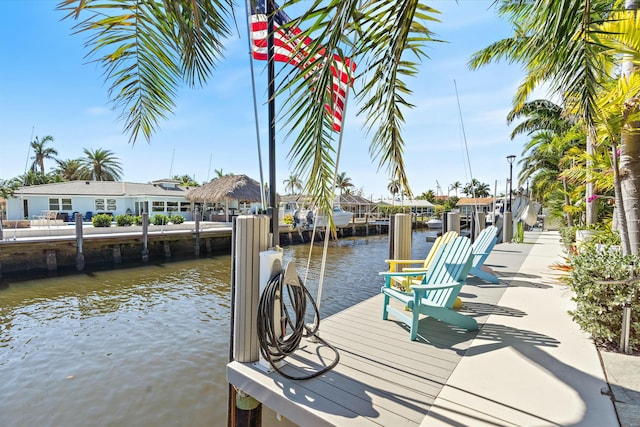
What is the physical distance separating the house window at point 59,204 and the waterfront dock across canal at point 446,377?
2476cm

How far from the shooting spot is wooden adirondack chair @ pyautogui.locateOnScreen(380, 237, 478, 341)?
3318 millimetres

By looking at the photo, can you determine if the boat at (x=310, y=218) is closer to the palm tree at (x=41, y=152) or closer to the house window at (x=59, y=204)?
the house window at (x=59, y=204)

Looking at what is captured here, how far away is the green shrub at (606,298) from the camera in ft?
9.41

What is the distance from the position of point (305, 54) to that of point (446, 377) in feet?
8.49

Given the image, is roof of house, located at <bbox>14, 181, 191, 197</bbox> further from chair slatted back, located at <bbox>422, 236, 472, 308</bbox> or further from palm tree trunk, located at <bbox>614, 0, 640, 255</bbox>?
palm tree trunk, located at <bbox>614, 0, 640, 255</bbox>

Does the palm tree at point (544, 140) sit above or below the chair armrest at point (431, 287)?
above

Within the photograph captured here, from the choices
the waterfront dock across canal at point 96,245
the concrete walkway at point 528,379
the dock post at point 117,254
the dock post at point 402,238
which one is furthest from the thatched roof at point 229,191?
the concrete walkway at point 528,379

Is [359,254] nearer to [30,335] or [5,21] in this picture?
[30,335]

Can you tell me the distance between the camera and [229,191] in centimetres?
2127

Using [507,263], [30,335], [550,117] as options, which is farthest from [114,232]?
[550,117]

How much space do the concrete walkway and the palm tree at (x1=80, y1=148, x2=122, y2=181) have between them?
42.8 meters

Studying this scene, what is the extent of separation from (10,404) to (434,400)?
5.16 m

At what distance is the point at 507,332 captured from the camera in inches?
137

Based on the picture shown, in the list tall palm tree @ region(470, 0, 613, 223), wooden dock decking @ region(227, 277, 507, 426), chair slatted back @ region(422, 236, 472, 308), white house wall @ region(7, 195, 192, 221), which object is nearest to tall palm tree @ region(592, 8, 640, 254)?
tall palm tree @ region(470, 0, 613, 223)
